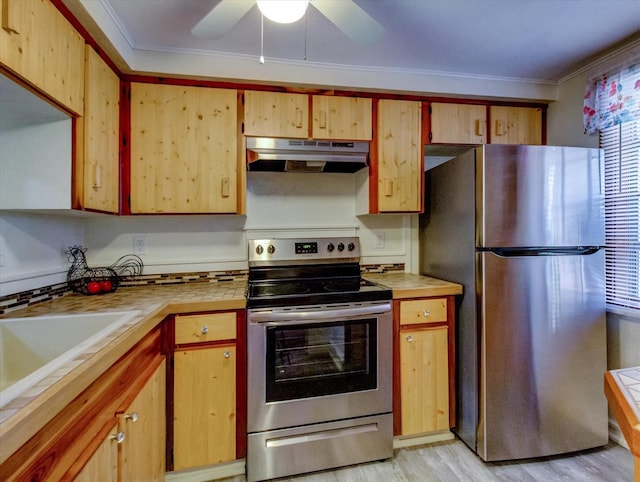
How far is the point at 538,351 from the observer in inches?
72.2

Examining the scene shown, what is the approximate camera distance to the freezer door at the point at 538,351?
1.81 meters

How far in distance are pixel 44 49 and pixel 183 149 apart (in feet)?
2.62

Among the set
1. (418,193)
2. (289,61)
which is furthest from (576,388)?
(289,61)

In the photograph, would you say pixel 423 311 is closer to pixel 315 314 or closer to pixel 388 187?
pixel 315 314

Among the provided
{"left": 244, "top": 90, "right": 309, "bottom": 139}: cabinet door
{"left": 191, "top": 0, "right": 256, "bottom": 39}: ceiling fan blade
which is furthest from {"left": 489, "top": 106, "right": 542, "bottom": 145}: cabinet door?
{"left": 191, "top": 0, "right": 256, "bottom": 39}: ceiling fan blade

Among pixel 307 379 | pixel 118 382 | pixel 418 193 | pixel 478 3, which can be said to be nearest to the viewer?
pixel 118 382

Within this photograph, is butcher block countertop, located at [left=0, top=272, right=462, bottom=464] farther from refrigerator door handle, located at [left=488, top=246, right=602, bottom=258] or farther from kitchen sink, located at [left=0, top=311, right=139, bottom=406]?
refrigerator door handle, located at [left=488, top=246, right=602, bottom=258]

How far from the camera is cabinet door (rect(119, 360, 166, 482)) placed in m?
1.11

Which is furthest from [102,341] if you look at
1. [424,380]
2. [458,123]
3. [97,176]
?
[458,123]

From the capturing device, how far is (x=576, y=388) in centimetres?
187

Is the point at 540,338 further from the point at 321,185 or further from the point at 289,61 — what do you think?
the point at 289,61

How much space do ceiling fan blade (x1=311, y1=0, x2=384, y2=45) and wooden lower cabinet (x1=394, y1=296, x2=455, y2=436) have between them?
4.41 feet

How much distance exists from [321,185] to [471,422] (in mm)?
1770

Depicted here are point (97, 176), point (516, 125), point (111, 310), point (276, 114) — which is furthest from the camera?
point (516, 125)
